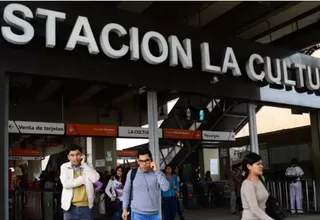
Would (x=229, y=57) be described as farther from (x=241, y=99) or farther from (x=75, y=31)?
(x=75, y=31)

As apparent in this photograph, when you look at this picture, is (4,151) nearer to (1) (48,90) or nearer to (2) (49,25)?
(2) (49,25)

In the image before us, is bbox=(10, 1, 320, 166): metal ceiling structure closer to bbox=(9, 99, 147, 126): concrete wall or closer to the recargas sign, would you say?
bbox=(9, 99, 147, 126): concrete wall

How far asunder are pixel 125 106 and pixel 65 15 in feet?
36.4

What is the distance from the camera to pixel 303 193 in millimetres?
14141

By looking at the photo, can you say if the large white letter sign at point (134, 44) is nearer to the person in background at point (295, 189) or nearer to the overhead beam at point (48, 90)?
the overhead beam at point (48, 90)

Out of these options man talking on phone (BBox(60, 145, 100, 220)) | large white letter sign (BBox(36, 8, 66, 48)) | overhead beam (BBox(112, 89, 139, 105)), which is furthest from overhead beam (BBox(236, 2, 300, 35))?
man talking on phone (BBox(60, 145, 100, 220))

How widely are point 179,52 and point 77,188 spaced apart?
13.9ft

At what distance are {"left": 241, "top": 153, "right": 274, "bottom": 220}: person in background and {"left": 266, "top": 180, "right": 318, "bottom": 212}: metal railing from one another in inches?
355

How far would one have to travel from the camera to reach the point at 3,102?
6.90 meters

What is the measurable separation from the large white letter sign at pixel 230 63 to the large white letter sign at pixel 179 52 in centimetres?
94

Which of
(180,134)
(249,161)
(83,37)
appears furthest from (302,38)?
(249,161)

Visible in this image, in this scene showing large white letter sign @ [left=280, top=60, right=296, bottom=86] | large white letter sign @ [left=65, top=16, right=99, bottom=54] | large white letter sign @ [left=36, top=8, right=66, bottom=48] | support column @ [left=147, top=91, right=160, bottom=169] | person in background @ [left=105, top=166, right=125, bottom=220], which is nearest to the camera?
large white letter sign @ [left=36, top=8, right=66, bottom=48]

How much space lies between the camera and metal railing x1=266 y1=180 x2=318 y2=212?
13062mm

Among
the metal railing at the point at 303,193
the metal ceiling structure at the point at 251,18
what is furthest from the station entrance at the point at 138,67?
the metal railing at the point at 303,193
